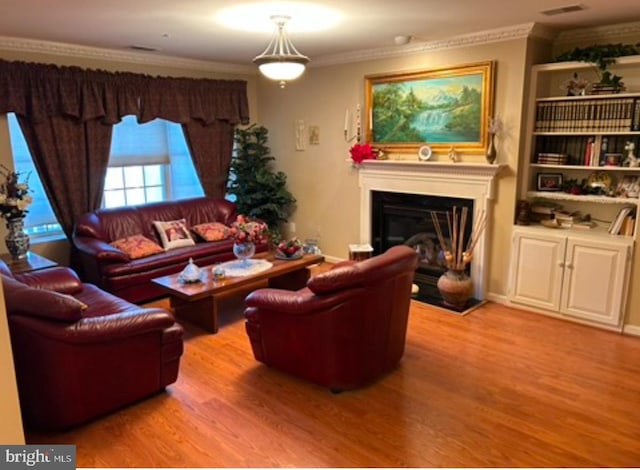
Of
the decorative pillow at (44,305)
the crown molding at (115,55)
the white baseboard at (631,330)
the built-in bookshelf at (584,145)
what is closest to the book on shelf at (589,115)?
the built-in bookshelf at (584,145)

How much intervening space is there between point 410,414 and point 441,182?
270 centimetres

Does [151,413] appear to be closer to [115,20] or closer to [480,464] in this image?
[480,464]

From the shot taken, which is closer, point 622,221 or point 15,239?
point 622,221

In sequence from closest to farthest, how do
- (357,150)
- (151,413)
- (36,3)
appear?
(151,413)
(36,3)
(357,150)

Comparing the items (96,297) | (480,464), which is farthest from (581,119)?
(96,297)

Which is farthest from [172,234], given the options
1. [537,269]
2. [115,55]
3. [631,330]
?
[631,330]

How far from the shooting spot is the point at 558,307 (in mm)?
4258

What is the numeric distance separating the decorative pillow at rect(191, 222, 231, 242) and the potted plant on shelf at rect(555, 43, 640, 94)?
3817mm

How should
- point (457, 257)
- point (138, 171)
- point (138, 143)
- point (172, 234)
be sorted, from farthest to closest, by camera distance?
1. point (138, 171)
2. point (138, 143)
3. point (172, 234)
4. point (457, 257)

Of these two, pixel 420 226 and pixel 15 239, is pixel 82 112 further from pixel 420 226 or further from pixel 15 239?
pixel 420 226

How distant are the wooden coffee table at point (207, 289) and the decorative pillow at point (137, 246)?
68 cm

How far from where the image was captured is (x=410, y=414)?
9.34 feet

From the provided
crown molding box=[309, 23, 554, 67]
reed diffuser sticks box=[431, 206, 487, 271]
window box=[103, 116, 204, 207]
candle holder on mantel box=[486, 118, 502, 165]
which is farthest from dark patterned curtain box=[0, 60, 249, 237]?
candle holder on mantel box=[486, 118, 502, 165]

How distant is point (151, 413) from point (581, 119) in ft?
13.4
